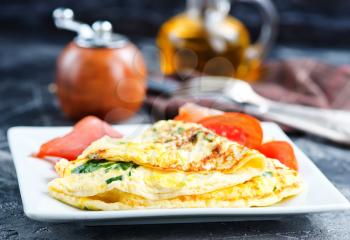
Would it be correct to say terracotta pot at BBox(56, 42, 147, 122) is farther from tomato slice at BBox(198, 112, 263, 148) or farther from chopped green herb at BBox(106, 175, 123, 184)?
chopped green herb at BBox(106, 175, 123, 184)

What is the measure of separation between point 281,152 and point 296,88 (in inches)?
45.3

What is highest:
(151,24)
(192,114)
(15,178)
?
(192,114)

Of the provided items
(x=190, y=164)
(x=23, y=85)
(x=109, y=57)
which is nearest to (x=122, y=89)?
(x=109, y=57)

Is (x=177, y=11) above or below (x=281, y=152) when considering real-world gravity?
below

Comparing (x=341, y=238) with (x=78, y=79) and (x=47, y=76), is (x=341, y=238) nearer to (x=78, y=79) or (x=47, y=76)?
(x=78, y=79)

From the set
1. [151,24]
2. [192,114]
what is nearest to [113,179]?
[192,114]

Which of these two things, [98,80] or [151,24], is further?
[151,24]

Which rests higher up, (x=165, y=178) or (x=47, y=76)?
(x=165, y=178)

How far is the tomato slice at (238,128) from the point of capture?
2.01m

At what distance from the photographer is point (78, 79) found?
2621mm

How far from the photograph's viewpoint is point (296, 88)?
305 cm

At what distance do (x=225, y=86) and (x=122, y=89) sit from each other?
46cm

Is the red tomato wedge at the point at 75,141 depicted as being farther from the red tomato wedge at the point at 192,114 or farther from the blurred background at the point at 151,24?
the blurred background at the point at 151,24

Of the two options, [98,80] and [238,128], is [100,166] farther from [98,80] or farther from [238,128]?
[98,80]
